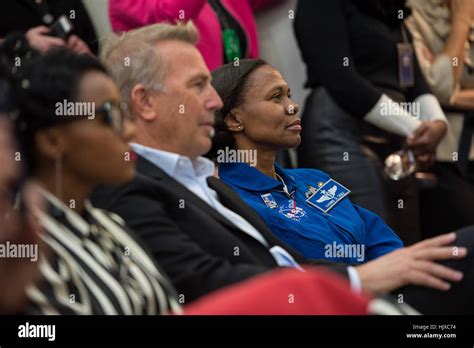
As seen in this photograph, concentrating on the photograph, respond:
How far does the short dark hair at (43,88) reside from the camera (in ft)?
5.54

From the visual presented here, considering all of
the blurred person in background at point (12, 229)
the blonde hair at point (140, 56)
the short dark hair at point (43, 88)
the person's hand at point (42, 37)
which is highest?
the person's hand at point (42, 37)

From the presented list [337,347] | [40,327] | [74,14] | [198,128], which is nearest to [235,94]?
[198,128]

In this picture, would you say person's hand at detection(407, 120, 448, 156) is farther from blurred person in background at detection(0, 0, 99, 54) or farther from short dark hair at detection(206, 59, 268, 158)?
blurred person in background at detection(0, 0, 99, 54)

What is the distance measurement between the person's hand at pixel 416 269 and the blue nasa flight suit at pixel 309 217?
31 centimetres

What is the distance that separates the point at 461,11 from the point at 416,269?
1687 mm

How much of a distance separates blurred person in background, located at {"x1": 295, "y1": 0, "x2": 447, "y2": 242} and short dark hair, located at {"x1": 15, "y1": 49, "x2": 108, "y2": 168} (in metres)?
1.26

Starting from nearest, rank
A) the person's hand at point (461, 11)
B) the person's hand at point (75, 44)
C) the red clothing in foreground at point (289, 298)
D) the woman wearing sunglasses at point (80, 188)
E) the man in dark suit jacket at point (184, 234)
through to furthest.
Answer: the red clothing in foreground at point (289, 298) → the woman wearing sunglasses at point (80, 188) → the man in dark suit jacket at point (184, 234) → the person's hand at point (75, 44) → the person's hand at point (461, 11)

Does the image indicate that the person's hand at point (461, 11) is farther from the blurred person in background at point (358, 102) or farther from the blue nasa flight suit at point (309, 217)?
the blue nasa flight suit at point (309, 217)

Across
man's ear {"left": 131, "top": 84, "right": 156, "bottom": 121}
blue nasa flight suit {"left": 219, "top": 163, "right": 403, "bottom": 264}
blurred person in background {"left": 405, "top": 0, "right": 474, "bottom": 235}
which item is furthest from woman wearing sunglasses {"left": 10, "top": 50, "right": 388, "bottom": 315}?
blurred person in background {"left": 405, "top": 0, "right": 474, "bottom": 235}

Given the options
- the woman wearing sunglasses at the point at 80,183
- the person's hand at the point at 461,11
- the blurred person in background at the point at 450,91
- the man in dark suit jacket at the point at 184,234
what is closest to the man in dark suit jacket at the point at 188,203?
the man in dark suit jacket at the point at 184,234

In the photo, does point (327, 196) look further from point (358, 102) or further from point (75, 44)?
point (75, 44)

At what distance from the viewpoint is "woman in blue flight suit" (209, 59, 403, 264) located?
2.45 metres

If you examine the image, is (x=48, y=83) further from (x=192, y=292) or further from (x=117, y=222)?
(x=192, y=292)

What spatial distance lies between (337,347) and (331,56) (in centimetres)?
117
